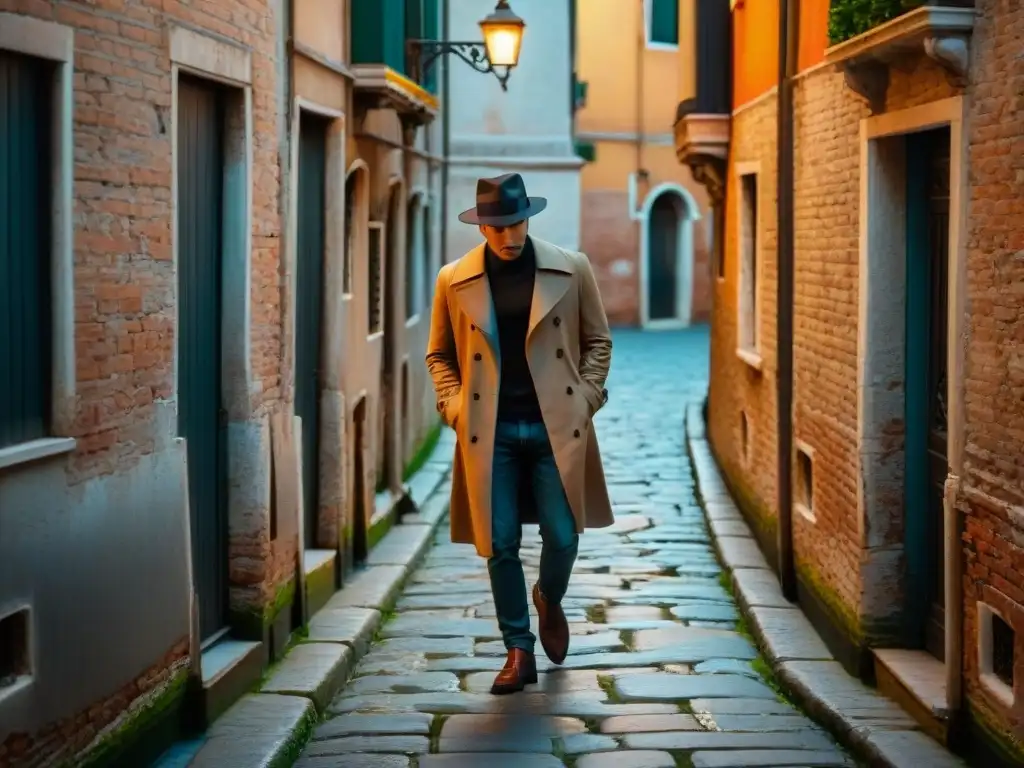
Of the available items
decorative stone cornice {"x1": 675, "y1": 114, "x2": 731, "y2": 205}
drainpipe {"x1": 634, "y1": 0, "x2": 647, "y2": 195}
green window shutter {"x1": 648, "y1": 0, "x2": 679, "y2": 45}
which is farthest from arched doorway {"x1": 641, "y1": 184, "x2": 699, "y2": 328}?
decorative stone cornice {"x1": 675, "y1": 114, "x2": 731, "y2": 205}

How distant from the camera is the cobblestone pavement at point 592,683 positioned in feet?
21.9

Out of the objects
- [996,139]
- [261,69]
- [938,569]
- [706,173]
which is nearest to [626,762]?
[938,569]

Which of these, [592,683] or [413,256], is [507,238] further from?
[413,256]

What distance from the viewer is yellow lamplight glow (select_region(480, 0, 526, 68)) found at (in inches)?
509

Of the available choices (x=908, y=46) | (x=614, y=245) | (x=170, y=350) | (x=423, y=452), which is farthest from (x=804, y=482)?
(x=614, y=245)

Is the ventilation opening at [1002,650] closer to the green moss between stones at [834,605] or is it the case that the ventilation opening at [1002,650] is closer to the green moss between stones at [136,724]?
the green moss between stones at [834,605]

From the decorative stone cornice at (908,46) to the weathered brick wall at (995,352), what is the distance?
6 cm

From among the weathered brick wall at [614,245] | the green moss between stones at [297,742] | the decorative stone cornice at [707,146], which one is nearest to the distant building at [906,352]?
the decorative stone cornice at [707,146]

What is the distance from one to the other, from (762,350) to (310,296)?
11.0 feet

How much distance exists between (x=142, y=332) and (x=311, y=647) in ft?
8.21

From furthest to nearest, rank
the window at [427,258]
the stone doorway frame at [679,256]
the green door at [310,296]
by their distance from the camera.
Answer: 1. the stone doorway frame at [679,256]
2. the window at [427,258]
3. the green door at [310,296]

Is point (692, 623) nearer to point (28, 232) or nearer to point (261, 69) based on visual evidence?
point (261, 69)

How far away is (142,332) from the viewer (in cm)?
627

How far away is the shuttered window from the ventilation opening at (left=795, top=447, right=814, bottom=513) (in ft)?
16.8
